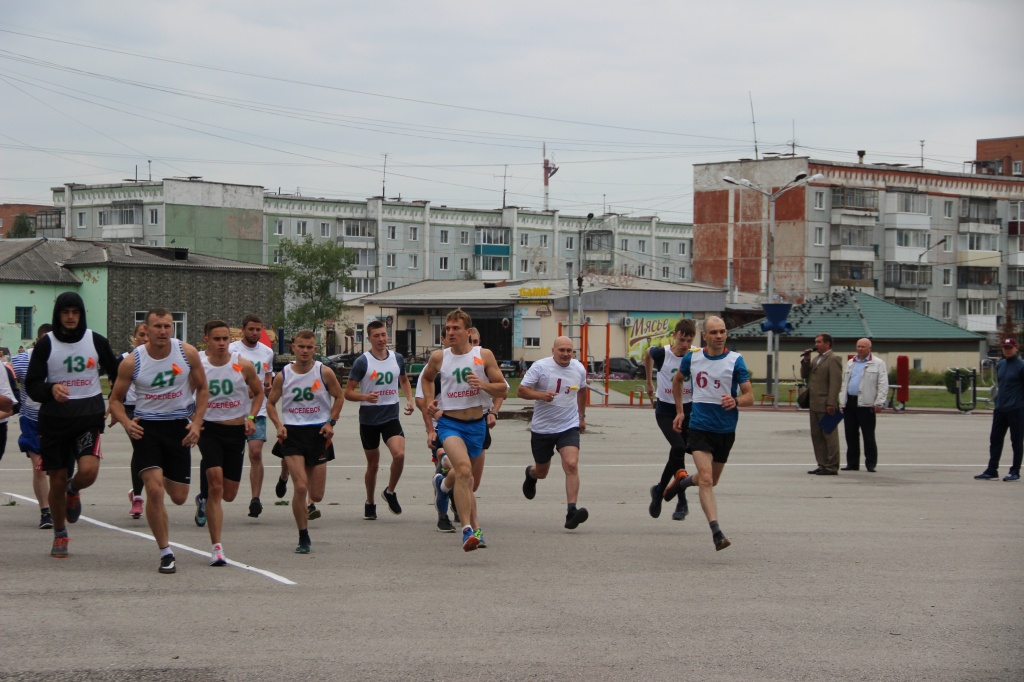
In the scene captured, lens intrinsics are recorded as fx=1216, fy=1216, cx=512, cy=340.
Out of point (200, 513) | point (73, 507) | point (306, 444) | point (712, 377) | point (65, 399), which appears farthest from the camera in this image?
point (200, 513)

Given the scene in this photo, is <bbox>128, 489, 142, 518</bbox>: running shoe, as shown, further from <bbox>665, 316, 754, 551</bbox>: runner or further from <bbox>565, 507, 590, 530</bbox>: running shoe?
<bbox>665, 316, 754, 551</bbox>: runner

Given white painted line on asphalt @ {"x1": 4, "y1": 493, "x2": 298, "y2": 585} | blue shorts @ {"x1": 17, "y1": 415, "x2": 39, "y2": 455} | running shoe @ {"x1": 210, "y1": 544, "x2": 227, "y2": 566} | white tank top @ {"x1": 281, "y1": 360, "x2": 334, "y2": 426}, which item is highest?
white tank top @ {"x1": 281, "y1": 360, "x2": 334, "y2": 426}

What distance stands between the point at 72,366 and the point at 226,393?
4.29 ft

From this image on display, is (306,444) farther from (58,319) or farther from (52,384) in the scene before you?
(58,319)

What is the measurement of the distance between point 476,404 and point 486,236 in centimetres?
10523

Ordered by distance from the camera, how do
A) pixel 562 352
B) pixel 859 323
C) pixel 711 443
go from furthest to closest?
1. pixel 859 323
2. pixel 562 352
3. pixel 711 443

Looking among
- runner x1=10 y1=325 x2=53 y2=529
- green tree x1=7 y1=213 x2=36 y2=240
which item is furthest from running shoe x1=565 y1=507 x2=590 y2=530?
green tree x1=7 y1=213 x2=36 y2=240

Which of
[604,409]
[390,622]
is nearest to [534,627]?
[390,622]

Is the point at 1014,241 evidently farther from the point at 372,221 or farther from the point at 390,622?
the point at 390,622

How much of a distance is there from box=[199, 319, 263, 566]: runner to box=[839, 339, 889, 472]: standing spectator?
32.8 ft

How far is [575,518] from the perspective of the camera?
10617 millimetres

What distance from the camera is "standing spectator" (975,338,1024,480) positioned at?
16.5 m

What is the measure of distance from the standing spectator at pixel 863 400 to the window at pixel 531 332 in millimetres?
55698

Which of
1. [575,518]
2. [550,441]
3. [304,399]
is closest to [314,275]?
[550,441]
